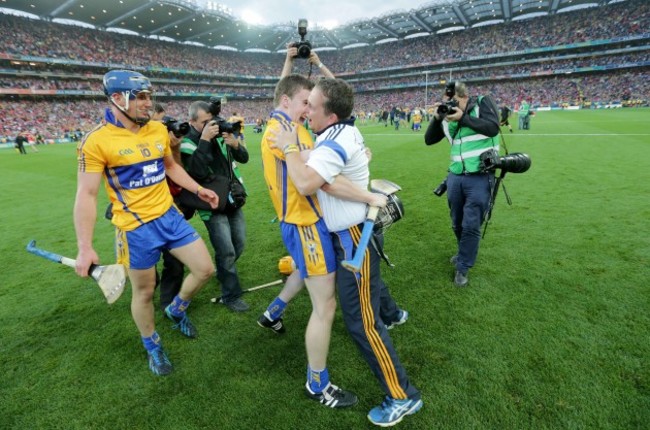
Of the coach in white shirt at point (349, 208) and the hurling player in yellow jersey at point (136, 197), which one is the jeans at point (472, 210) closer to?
the coach in white shirt at point (349, 208)

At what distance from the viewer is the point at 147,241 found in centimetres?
273

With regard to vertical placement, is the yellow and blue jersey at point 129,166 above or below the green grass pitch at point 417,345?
above

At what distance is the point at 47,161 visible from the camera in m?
17.4

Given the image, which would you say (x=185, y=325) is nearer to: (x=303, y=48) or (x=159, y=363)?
(x=159, y=363)

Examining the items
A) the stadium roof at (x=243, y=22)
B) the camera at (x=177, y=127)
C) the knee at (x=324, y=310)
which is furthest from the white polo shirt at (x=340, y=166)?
the stadium roof at (x=243, y=22)

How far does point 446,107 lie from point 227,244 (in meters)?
2.69

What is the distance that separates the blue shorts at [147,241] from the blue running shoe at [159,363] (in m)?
0.79

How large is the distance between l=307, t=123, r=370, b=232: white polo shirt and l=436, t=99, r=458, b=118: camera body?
5.56ft

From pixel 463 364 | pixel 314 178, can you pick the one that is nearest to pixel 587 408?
pixel 463 364

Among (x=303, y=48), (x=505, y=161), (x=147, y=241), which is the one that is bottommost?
(x=147, y=241)

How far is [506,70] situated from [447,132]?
197 ft

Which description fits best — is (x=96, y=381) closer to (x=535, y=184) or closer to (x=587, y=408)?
(x=587, y=408)

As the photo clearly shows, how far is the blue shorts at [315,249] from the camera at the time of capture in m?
2.23

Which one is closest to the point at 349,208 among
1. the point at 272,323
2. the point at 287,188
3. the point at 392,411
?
the point at 287,188
